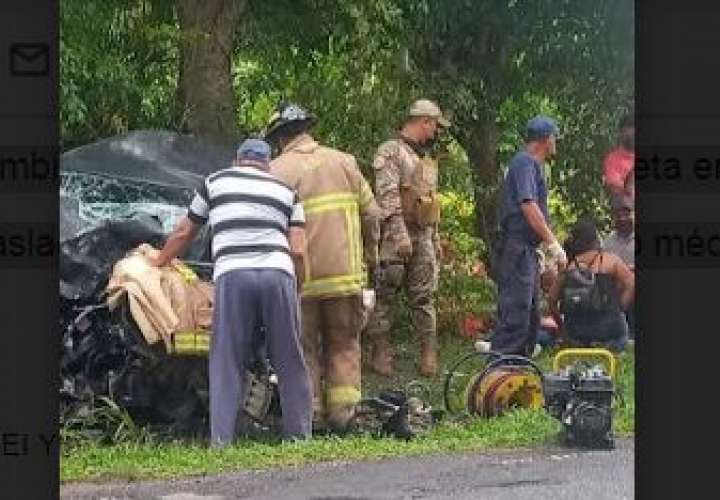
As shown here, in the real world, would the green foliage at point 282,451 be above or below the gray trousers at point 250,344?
below

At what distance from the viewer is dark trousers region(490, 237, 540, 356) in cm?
451

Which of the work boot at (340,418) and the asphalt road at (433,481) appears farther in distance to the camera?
the work boot at (340,418)

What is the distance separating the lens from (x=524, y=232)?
4562 millimetres

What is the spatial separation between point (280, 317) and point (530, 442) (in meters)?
0.95

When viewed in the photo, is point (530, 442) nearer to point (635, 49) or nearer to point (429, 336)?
point (429, 336)

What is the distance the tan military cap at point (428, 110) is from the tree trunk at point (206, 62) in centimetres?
62

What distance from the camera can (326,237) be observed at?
443 centimetres

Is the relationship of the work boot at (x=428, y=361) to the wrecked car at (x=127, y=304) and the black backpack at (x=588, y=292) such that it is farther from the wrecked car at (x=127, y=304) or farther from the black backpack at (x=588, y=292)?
the black backpack at (x=588, y=292)

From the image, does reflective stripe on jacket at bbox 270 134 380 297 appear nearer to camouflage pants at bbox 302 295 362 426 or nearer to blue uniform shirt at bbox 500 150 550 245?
camouflage pants at bbox 302 295 362 426

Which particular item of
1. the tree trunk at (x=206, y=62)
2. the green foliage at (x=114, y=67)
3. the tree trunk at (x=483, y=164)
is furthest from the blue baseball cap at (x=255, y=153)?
the tree trunk at (x=483, y=164)

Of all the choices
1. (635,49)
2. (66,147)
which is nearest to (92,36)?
(66,147)

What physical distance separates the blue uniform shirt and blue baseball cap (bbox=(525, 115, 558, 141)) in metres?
0.06

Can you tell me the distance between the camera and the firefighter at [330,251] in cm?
443

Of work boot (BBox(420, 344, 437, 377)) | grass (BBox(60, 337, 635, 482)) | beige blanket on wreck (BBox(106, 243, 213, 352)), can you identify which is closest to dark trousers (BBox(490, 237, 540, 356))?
grass (BBox(60, 337, 635, 482))
